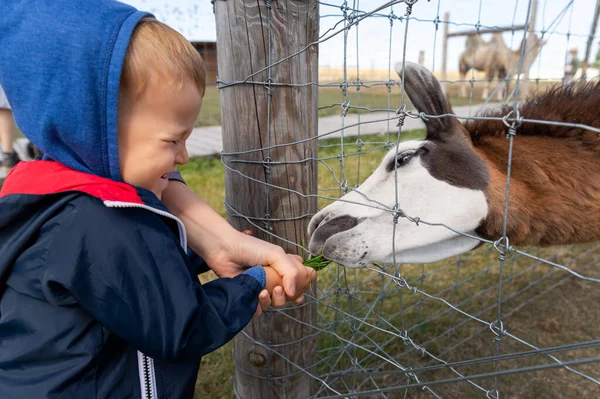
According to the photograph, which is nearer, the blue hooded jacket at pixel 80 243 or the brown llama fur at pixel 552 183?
the blue hooded jacket at pixel 80 243

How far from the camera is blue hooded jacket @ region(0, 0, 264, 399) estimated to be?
2.76ft

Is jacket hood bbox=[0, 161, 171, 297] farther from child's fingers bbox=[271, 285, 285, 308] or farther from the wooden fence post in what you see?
the wooden fence post

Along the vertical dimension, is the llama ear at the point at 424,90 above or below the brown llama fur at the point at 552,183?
above

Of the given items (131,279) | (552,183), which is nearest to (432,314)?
(552,183)

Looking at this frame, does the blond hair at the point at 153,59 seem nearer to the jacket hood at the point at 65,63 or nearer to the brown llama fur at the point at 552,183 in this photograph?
the jacket hood at the point at 65,63

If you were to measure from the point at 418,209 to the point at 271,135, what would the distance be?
51 cm

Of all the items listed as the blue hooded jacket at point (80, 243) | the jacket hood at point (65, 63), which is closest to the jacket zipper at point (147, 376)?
the blue hooded jacket at point (80, 243)

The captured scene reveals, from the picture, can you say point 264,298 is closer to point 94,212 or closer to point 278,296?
point 278,296

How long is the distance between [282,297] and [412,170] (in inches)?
22.3

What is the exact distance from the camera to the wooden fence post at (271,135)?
1384mm

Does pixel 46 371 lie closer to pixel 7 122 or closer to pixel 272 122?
pixel 272 122

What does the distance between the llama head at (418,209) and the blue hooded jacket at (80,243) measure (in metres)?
0.50

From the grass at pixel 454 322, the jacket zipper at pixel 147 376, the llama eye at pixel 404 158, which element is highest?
the llama eye at pixel 404 158

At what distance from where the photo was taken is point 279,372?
1735 millimetres
